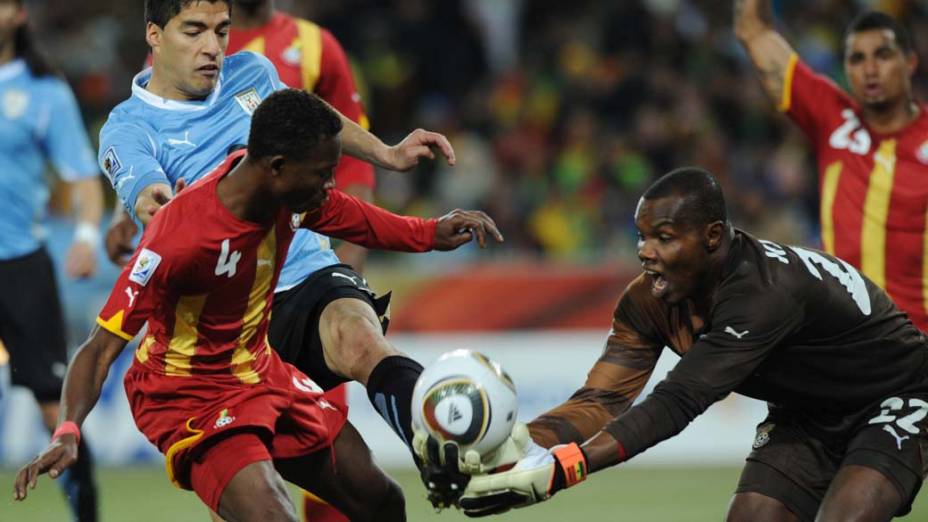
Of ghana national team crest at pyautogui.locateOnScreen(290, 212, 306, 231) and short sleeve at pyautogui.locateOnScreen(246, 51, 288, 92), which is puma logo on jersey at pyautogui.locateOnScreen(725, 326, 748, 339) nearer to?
ghana national team crest at pyautogui.locateOnScreen(290, 212, 306, 231)

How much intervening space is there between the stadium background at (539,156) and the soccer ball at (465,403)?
202 inches

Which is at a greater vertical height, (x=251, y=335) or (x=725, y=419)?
(x=251, y=335)

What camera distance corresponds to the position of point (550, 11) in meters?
16.3

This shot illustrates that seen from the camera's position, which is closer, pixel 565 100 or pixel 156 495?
pixel 156 495

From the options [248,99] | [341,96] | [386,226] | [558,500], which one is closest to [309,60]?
[341,96]

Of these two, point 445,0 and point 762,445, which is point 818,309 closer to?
point 762,445

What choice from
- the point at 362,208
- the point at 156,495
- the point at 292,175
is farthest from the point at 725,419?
the point at 292,175

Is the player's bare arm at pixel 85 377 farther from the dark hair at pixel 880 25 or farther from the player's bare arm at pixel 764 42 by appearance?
the dark hair at pixel 880 25

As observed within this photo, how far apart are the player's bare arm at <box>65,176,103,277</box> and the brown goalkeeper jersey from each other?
3.17 metres

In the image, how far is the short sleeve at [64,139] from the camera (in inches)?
311

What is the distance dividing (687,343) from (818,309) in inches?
20.3

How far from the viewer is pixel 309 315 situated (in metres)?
5.66

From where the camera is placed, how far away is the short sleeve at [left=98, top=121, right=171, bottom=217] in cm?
540

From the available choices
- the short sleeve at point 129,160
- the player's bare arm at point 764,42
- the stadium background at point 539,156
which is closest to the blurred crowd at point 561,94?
the stadium background at point 539,156
